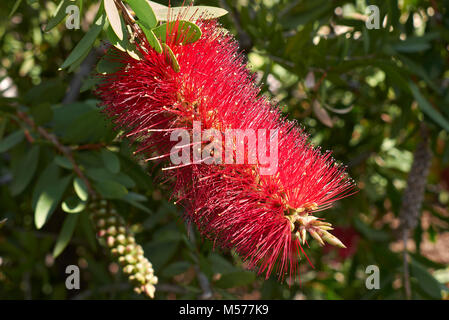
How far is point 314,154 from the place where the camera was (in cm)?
95

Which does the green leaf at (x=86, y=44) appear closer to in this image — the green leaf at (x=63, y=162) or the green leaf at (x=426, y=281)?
the green leaf at (x=63, y=162)

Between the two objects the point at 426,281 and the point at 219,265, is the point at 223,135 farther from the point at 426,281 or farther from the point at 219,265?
the point at 426,281

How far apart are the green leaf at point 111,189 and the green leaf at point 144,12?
0.48 metres

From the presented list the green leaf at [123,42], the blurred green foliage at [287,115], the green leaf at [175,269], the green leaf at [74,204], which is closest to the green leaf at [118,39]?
the green leaf at [123,42]

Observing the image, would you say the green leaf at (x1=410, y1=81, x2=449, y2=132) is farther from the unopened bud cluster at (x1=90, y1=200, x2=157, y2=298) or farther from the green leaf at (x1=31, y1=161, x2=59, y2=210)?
the green leaf at (x1=31, y1=161, x2=59, y2=210)

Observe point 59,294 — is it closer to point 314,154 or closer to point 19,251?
point 19,251

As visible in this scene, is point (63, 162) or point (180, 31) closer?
point (180, 31)

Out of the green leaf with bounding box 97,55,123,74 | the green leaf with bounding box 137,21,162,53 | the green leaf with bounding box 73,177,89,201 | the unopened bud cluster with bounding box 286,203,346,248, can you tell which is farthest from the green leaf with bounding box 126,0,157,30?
the green leaf with bounding box 73,177,89,201

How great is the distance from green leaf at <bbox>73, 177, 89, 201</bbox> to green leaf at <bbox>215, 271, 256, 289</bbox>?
512 mm

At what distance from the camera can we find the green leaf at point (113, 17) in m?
0.77

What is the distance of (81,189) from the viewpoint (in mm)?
1203

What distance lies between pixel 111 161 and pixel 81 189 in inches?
4.3

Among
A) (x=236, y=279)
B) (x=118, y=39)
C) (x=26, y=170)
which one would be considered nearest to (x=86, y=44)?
(x=118, y=39)
